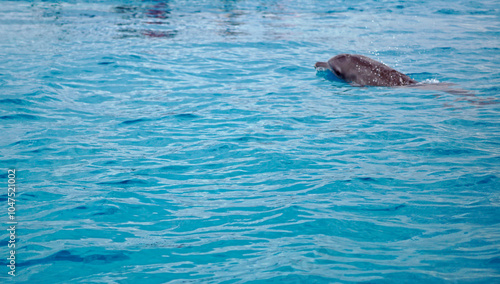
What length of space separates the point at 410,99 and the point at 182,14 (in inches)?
550

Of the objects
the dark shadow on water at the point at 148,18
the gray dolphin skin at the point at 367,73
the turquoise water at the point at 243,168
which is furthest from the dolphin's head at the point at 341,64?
the dark shadow on water at the point at 148,18

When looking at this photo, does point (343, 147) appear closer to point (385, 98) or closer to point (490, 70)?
point (385, 98)

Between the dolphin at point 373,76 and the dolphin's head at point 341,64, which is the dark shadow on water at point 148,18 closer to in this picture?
the dolphin's head at point 341,64

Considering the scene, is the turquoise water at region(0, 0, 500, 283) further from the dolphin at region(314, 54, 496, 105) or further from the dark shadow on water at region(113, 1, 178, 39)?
the dark shadow on water at region(113, 1, 178, 39)

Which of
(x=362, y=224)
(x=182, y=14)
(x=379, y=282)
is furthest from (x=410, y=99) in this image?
(x=182, y=14)

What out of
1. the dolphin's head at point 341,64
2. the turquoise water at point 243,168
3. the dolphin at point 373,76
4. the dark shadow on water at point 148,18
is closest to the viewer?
the turquoise water at point 243,168

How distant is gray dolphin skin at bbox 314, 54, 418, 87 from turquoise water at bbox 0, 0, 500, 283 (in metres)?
Answer: 0.28

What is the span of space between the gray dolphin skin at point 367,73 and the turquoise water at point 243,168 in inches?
10.9

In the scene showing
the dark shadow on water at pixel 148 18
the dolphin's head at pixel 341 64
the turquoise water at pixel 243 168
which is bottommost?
the turquoise water at pixel 243 168

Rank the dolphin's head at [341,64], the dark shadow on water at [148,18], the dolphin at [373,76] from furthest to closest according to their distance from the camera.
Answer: the dark shadow on water at [148,18] < the dolphin's head at [341,64] < the dolphin at [373,76]

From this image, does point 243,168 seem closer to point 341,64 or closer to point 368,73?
point 368,73

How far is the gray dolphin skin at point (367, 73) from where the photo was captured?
955cm

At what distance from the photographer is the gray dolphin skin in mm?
9547

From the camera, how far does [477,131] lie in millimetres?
6965
